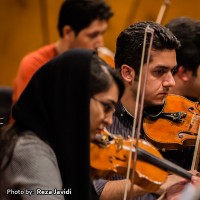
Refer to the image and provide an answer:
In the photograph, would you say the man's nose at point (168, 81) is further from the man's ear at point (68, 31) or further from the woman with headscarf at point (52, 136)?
the man's ear at point (68, 31)

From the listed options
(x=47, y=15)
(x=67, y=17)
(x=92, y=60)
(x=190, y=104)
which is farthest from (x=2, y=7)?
(x=92, y=60)

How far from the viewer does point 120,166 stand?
4.93 ft

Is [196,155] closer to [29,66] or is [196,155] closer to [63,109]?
[63,109]

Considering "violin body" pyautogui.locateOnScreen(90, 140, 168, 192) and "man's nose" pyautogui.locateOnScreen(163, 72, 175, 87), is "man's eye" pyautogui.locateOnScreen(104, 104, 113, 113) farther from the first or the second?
"man's nose" pyautogui.locateOnScreen(163, 72, 175, 87)

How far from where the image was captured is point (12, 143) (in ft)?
4.46

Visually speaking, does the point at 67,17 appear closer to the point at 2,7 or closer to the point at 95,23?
the point at 95,23

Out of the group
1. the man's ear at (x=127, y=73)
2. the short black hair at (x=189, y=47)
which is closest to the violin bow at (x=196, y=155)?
the man's ear at (x=127, y=73)

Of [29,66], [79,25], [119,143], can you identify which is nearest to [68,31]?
[79,25]

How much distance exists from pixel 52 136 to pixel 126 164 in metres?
0.25

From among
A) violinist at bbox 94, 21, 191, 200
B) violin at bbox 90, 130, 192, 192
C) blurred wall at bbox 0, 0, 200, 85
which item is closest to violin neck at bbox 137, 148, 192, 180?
violin at bbox 90, 130, 192, 192

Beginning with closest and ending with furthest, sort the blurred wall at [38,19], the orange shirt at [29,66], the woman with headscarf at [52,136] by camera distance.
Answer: the woman with headscarf at [52,136] → the orange shirt at [29,66] → the blurred wall at [38,19]

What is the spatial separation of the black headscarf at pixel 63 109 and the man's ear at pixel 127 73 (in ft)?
1.53

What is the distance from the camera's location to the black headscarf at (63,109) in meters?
1.36

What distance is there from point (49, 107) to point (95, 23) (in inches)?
73.7
